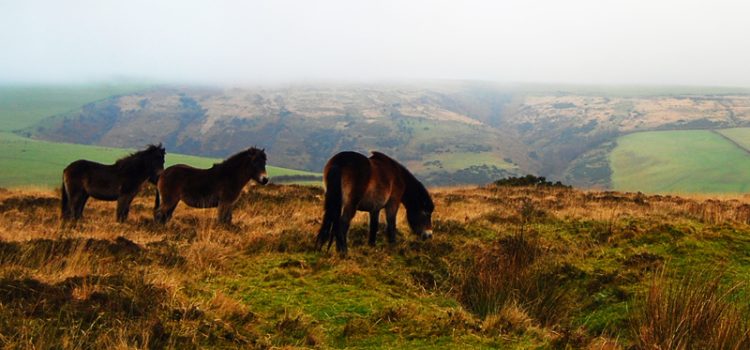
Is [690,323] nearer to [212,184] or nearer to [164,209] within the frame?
[212,184]

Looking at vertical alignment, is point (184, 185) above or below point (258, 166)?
below

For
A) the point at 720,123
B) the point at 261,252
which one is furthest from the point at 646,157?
the point at 261,252

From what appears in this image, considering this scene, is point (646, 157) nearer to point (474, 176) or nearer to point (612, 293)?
point (474, 176)

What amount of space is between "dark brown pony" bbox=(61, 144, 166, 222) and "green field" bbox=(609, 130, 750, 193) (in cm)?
7333

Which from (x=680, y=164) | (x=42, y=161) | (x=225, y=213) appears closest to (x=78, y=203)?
(x=225, y=213)

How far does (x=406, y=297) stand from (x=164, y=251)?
459 cm

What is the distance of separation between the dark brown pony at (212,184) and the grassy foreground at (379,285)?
26.2 inches

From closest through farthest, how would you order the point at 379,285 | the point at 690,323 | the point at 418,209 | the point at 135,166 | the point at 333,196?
the point at 690,323 < the point at 379,285 < the point at 333,196 < the point at 418,209 < the point at 135,166

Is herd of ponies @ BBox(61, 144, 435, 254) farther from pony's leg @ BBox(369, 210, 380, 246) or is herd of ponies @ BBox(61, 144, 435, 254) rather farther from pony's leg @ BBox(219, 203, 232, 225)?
pony's leg @ BBox(369, 210, 380, 246)

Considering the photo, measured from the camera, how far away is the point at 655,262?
945 centimetres

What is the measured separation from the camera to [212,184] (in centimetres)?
1358

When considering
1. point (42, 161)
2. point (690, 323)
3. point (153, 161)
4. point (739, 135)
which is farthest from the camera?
point (739, 135)

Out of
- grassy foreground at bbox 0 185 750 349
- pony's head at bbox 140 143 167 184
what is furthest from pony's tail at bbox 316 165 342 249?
pony's head at bbox 140 143 167 184

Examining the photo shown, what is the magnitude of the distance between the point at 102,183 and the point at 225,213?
361 cm
